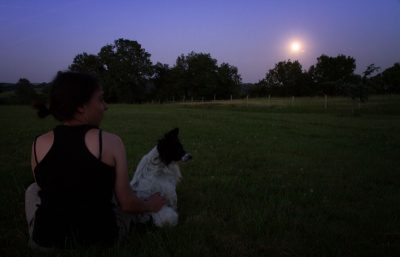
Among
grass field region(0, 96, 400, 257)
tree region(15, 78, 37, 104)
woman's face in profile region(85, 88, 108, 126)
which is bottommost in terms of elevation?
grass field region(0, 96, 400, 257)

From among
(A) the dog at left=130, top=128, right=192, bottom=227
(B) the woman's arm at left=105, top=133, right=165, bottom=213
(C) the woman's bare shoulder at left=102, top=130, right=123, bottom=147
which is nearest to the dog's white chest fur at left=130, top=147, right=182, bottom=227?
(A) the dog at left=130, top=128, right=192, bottom=227

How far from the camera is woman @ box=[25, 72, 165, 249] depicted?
306cm

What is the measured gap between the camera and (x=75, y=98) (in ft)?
9.90

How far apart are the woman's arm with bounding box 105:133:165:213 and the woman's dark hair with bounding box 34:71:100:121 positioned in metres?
0.36

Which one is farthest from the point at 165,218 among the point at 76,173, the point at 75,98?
the point at 75,98

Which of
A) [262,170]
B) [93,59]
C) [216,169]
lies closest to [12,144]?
[216,169]

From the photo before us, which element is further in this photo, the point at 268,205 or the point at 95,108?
the point at 268,205

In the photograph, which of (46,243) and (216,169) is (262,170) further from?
(46,243)

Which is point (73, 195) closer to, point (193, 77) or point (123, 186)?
point (123, 186)

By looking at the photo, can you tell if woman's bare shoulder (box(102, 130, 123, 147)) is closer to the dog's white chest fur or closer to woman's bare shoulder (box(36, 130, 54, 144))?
woman's bare shoulder (box(36, 130, 54, 144))

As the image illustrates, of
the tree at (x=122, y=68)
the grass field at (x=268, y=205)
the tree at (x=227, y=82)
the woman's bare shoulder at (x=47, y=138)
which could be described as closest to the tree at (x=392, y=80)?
the tree at (x=227, y=82)

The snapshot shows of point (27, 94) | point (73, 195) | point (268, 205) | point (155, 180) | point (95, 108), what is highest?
point (27, 94)

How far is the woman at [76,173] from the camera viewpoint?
3.06 m

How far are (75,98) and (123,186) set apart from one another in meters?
0.90
